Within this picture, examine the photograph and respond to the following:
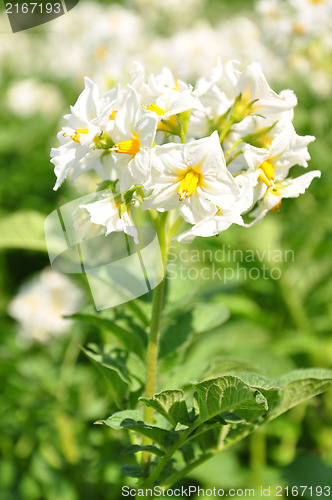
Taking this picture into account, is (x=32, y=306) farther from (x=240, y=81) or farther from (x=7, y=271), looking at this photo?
(x=240, y=81)

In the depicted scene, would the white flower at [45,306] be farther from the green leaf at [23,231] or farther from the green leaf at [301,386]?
the green leaf at [301,386]

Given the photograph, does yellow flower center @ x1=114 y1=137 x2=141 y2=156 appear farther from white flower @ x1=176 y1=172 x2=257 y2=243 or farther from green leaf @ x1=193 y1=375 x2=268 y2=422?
green leaf @ x1=193 y1=375 x2=268 y2=422

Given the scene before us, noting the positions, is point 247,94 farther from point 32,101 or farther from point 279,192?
point 32,101

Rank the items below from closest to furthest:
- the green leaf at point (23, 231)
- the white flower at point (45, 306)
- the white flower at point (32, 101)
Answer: the green leaf at point (23, 231) < the white flower at point (45, 306) < the white flower at point (32, 101)

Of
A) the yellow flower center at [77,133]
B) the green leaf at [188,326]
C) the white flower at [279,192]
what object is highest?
the yellow flower center at [77,133]

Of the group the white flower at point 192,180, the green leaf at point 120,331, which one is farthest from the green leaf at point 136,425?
the white flower at point 192,180

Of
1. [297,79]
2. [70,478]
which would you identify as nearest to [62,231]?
[70,478]

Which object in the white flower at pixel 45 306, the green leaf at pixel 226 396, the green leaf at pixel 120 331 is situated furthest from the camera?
the white flower at pixel 45 306
